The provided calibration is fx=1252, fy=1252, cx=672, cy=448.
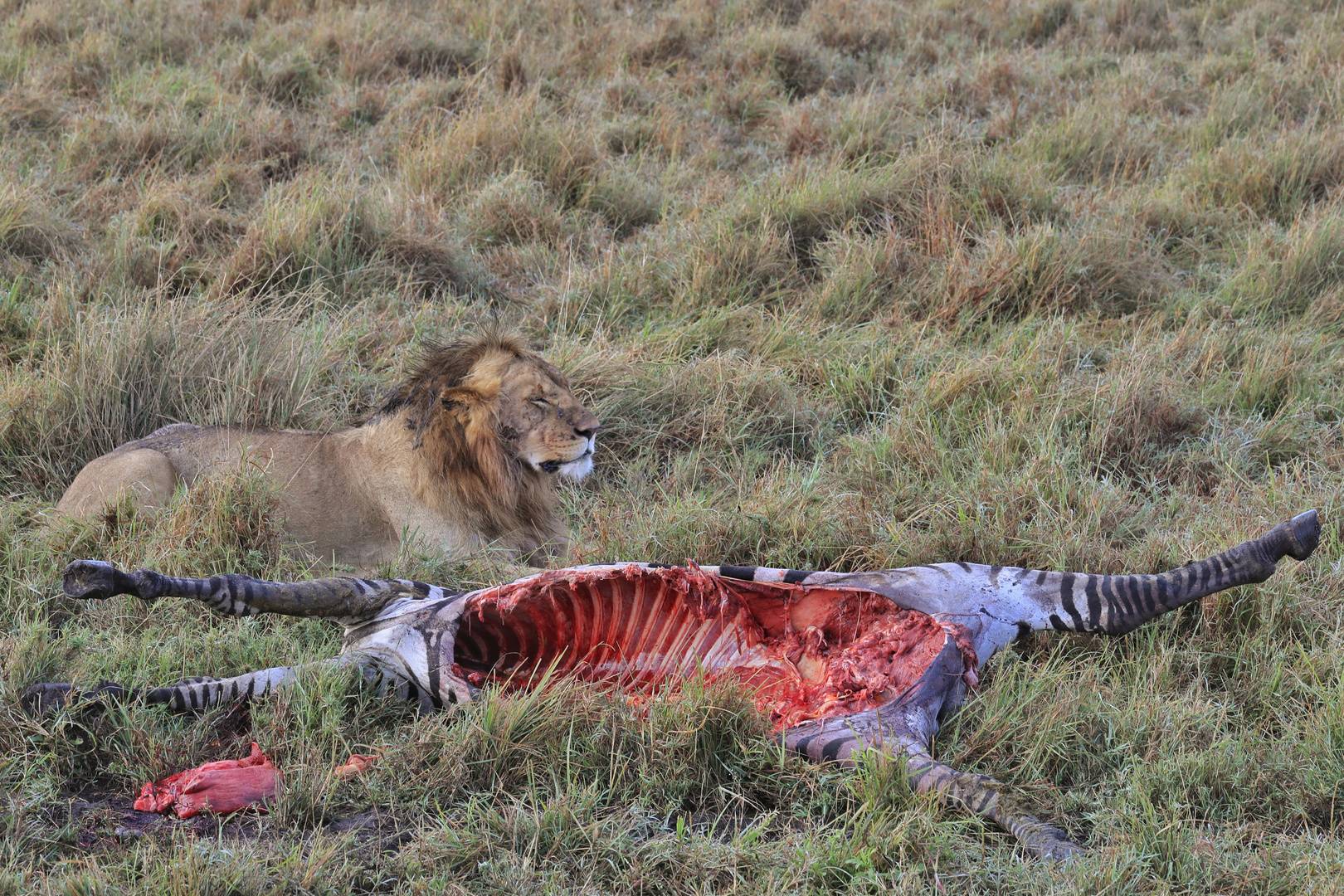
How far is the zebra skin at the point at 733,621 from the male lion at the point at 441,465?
0.87m

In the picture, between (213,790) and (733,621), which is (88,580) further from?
(733,621)

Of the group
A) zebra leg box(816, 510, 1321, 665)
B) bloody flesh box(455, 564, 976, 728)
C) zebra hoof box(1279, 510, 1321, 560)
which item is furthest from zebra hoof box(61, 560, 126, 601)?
zebra hoof box(1279, 510, 1321, 560)

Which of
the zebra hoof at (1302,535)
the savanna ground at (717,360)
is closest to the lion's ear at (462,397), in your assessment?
the savanna ground at (717,360)

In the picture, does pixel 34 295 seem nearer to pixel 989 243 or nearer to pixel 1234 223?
pixel 989 243

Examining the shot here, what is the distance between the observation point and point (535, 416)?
4.57 meters

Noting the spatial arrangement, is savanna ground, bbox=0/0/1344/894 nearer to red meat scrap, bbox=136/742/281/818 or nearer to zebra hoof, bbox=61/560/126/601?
red meat scrap, bbox=136/742/281/818

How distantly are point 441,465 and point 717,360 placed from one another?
1.48 metres

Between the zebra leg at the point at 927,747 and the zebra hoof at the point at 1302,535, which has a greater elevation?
the zebra hoof at the point at 1302,535

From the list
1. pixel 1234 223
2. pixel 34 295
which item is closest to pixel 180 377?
pixel 34 295

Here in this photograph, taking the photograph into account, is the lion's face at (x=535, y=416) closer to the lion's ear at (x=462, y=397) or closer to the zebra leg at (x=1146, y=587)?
the lion's ear at (x=462, y=397)

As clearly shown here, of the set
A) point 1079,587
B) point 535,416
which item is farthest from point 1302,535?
point 535,416

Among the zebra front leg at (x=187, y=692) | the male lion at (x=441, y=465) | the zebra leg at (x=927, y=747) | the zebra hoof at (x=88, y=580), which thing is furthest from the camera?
the male lion at (x=441, y=465)

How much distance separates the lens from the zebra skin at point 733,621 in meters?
3.33

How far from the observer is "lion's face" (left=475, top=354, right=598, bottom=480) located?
180 inches
